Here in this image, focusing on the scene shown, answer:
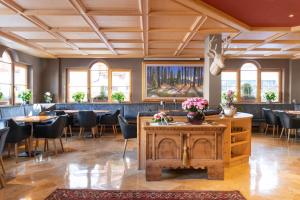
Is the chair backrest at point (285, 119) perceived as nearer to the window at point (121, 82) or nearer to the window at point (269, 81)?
the window at point (269, 81)

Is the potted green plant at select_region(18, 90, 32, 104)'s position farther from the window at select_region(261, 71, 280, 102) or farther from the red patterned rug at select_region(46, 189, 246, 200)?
the window at select_region(261, 71, 280, 102)

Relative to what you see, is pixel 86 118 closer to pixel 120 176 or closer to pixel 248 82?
pixel 120 176

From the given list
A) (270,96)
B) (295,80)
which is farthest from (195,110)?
(295,80)

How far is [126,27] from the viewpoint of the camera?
19.2 ft

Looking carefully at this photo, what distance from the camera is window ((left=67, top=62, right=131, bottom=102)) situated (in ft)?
34.1

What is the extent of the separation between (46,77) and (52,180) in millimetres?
6977

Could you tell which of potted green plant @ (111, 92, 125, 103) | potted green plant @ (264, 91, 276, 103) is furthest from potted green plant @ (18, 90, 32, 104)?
potted green plant @ (264, 91, 276, 103)

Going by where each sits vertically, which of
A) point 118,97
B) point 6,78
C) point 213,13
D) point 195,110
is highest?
point 213,13

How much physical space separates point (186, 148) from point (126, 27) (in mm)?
3054

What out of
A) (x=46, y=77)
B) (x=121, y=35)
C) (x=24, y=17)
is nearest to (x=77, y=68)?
(x=46, y=77)

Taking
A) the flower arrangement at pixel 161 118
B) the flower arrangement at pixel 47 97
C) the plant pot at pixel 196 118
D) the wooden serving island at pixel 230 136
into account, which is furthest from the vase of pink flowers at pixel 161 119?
the flower arrangement at pixel 47 97

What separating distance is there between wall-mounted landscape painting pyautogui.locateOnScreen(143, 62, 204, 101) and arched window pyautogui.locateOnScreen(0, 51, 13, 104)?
454 centimetres

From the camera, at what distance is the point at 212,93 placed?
20.5 ft

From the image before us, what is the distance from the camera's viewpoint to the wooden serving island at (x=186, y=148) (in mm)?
4191
